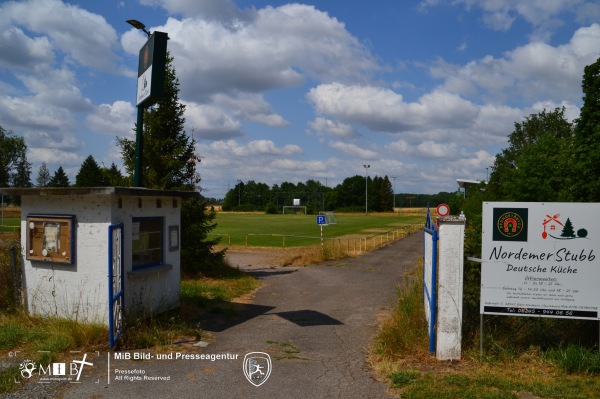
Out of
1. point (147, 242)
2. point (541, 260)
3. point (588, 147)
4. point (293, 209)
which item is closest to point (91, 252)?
point (147, 242)

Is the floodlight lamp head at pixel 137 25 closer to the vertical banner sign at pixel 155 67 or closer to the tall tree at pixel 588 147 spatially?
the vertical banner sign at pixel 155 67

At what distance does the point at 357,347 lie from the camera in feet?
26.2

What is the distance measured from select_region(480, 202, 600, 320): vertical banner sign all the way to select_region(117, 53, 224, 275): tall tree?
10.7m

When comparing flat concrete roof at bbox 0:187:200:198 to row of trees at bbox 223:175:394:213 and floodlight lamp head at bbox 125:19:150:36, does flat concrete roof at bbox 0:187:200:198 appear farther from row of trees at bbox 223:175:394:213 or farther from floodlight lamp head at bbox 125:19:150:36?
row of trees at bbox 223:175:394:213

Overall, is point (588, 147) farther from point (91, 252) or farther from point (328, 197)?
point (328, 197)

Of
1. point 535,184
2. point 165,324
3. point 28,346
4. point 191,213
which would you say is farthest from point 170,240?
point 535,184

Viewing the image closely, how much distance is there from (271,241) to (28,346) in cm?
3126

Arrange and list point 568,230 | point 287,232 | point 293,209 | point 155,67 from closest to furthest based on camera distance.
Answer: point 568,230, point 155,67, point 287,232, point 293,209

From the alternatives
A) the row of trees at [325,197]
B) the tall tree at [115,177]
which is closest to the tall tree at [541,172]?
the tall tree at [115,177]

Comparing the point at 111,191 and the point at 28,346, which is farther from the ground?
the point at 111,191

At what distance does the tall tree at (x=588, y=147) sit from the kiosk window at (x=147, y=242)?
302 inches

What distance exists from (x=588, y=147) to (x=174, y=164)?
11.4 meters

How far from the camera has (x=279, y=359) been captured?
7.26 m

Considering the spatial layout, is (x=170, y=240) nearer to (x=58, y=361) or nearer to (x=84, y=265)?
(x=84, y=265)
